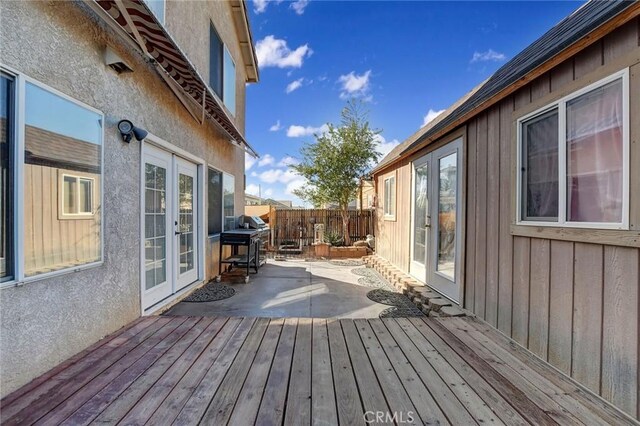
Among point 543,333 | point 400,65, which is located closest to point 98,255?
point 543,333

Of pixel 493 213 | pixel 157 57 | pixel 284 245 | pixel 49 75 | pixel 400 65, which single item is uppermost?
pixel 400 65

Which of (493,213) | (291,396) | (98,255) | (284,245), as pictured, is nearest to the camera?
(291,396)

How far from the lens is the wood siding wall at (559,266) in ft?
5.77

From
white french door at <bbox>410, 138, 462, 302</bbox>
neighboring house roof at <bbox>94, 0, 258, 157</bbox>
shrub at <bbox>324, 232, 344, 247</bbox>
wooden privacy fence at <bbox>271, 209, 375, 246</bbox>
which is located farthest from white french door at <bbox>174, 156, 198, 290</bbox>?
wooden privacy fence at <bbox>271, 209, 375, 246</bbox>

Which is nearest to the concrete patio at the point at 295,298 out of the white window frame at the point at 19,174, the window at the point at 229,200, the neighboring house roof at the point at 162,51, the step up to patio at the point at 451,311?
the step up to patio at the point at 451,311

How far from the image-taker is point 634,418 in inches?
66.7

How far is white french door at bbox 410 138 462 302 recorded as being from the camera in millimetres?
3963

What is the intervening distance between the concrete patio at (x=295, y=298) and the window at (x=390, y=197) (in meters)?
1.88

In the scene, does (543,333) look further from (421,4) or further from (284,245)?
(284,245)

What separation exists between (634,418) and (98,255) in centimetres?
421

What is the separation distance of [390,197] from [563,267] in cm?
529

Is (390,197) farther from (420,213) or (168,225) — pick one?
Result: (168,225)

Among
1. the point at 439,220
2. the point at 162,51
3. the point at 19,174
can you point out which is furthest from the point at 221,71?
the point at 439,220

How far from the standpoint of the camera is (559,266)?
227 cm
